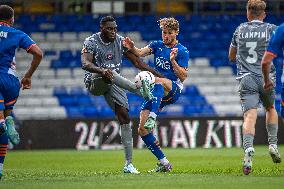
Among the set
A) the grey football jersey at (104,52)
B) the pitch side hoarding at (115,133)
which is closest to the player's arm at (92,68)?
the grey football jersey at (104,52)

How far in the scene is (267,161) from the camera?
1554 cm

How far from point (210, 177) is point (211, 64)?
18.0m

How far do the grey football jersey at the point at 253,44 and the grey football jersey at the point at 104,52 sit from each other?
189cm

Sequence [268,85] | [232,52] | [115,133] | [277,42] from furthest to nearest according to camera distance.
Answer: [115,133] → [232,52] → [268,85] → [277,42]

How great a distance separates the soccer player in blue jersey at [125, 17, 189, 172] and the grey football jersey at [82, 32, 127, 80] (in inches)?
7.7

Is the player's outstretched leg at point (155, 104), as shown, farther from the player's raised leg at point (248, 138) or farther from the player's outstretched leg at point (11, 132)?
the player's outstretched leg at point (11, 132)

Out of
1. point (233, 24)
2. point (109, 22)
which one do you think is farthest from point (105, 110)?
point (109, 22)

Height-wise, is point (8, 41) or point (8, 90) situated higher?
point (8, 41)

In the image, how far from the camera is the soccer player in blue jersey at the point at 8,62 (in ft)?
35.4

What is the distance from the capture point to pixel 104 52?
12508 millimetres

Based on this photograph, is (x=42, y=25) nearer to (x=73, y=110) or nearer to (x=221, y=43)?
(x=73, y=110)

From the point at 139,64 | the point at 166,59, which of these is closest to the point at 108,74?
the point at 139,64

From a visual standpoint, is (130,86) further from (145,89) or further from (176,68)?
(176,68)

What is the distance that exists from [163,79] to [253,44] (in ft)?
5.59
